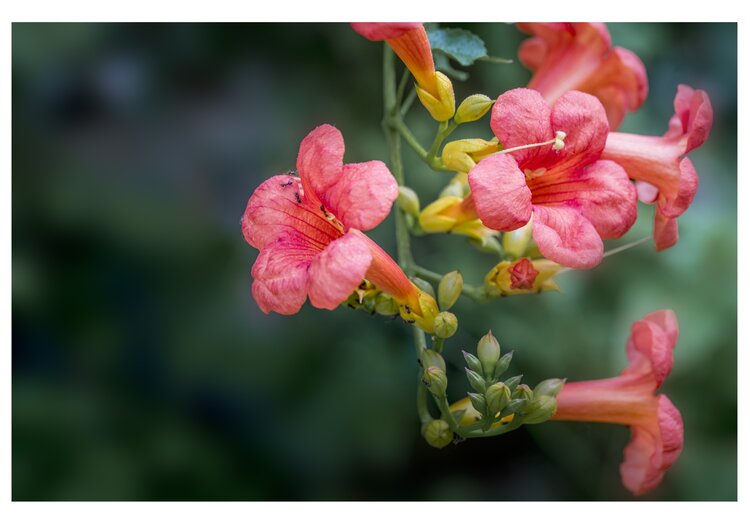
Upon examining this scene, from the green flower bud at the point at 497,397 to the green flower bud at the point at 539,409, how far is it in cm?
11

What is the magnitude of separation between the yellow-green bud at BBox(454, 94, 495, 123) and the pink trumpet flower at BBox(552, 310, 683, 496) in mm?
921

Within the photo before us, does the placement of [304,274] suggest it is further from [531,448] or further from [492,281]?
[531,448]

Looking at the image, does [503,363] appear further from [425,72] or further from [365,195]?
[425,72]

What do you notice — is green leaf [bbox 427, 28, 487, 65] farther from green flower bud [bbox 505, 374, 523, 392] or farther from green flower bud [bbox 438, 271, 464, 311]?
green flower bud [bbox 505, 374, 523, 392]

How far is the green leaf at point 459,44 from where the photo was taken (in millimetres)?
2373

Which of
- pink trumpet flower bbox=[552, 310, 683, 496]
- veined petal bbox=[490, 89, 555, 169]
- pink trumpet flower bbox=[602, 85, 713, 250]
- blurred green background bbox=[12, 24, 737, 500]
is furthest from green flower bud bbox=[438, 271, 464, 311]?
blurred green background bbox=[12, 24, 737, 500]

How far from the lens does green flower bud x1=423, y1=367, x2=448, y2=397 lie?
2133mm

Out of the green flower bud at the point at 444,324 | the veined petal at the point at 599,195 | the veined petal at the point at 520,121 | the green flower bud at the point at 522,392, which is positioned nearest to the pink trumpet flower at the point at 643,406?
the green flower bud at the point at 522,392

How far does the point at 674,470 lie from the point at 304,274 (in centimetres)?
278

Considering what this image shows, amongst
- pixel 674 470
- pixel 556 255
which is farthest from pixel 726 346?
pixel 556 255

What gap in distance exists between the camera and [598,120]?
82.4 inches

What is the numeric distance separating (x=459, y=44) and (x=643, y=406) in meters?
1.32

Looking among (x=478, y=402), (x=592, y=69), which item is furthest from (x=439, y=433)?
(x=592, y=69)

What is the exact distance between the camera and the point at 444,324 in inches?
85.7
